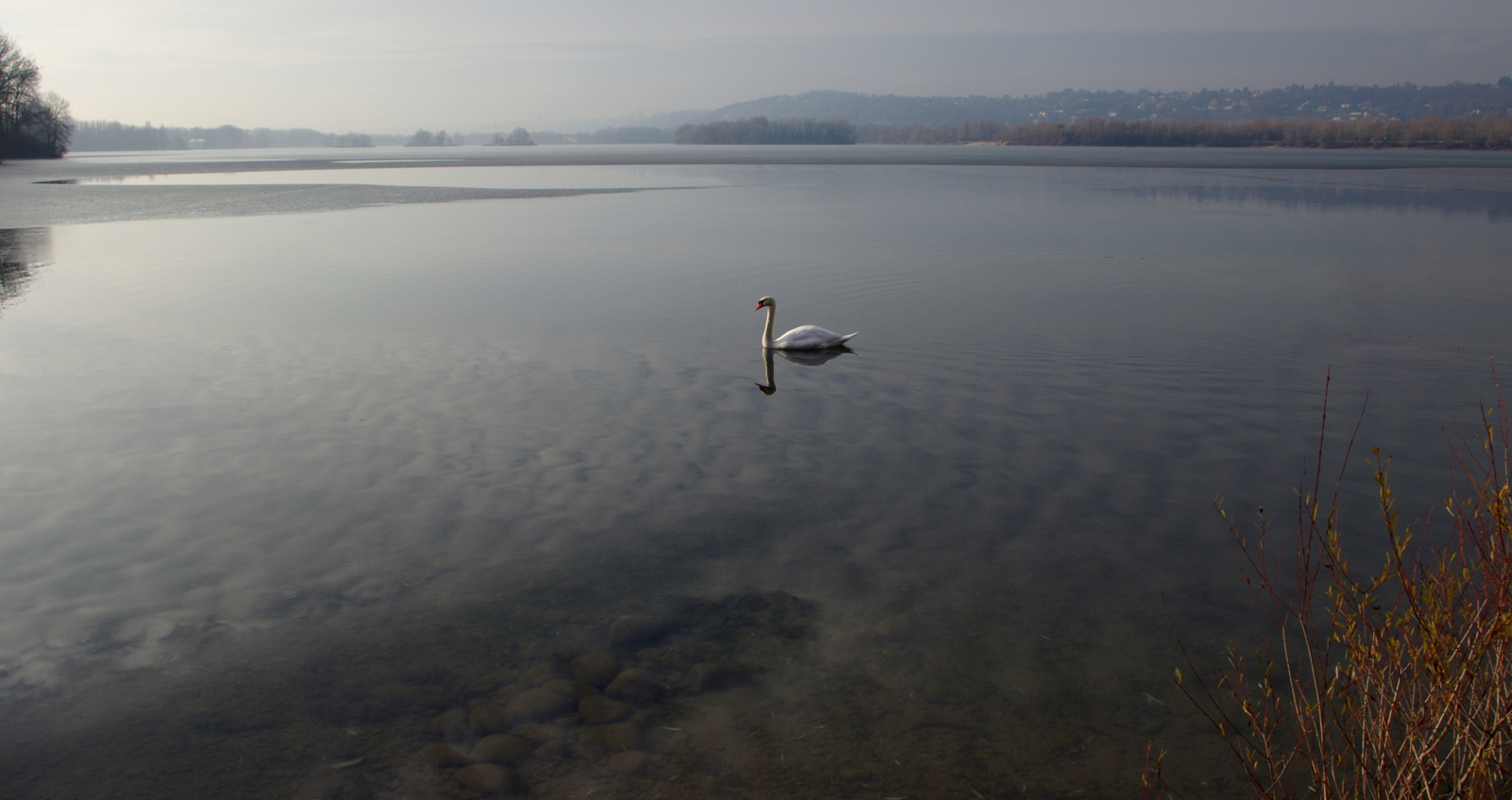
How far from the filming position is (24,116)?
231 feet

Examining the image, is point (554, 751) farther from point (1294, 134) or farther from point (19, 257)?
point (1294, 134)

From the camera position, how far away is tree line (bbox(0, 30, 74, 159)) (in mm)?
68188

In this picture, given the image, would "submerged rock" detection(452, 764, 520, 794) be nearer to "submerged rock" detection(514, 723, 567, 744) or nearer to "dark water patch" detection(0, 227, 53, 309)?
"submerged rock" detection(514, 723, 567, 744)

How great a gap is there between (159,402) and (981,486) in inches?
327

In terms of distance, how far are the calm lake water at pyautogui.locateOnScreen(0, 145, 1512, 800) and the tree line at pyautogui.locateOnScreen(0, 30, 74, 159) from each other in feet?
223

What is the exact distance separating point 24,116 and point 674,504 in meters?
87.6

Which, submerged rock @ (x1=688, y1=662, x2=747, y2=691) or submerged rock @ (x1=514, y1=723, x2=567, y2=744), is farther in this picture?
submerged rock @ (x1=688, y1=662, x2=747, y2=691)

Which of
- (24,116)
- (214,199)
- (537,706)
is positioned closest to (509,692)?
(537,706)

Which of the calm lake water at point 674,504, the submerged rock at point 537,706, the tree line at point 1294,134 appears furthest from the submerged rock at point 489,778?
the tree line at point 1294,134

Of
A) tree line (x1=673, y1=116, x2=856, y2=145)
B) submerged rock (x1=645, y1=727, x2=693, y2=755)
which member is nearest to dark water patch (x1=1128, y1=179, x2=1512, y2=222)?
submerged rock (x1=645, y1=727, x2=693, y2=755)

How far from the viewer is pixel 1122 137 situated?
131 metres

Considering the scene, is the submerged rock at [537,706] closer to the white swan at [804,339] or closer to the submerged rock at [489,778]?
the submerged rock at [489,778]

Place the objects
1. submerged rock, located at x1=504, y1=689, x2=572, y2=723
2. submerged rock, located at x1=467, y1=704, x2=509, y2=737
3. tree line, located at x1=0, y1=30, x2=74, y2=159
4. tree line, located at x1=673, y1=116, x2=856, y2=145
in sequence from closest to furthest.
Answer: submerged rock, located at x1=467, y1=704, x2=509, y2=737 < submerged rock, located at x1=504, y1=689, x2=572, y2=723 < tree line, located at x1=0, y1=30, x2=74, y2=159 < tree line, located at x1=673, y1=116, x2=856, y2=145

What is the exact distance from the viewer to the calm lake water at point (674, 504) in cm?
443
